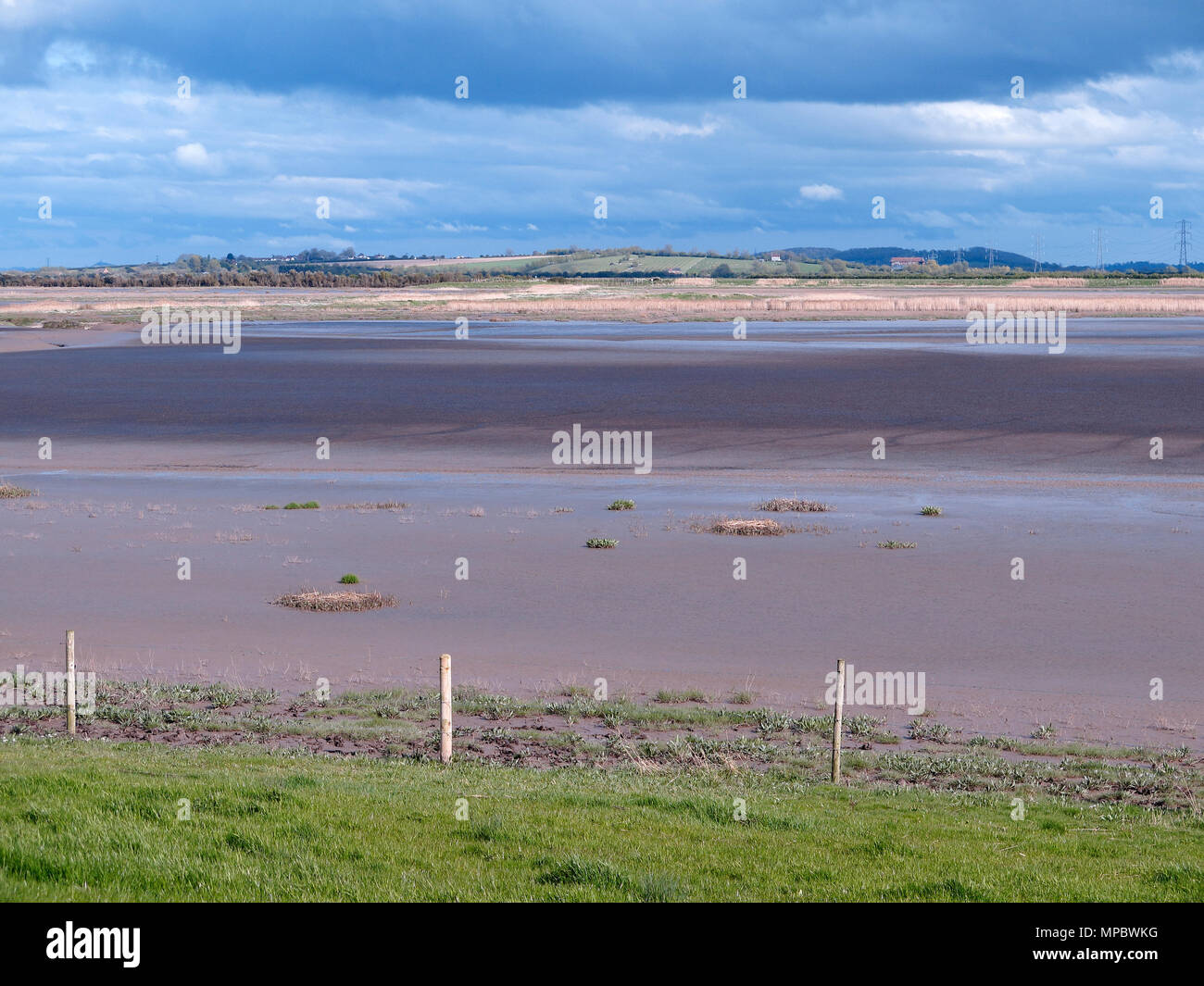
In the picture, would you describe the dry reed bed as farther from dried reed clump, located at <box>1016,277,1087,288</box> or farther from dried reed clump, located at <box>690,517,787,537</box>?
dried reed clump, located at <box>690,517,787,537</box>

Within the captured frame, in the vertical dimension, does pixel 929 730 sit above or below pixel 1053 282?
below

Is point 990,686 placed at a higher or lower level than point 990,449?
lower

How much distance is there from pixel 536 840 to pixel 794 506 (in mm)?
18101

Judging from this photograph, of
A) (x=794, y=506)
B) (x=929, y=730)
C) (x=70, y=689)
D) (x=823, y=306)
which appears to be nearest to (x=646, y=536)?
(x=794, y=506)

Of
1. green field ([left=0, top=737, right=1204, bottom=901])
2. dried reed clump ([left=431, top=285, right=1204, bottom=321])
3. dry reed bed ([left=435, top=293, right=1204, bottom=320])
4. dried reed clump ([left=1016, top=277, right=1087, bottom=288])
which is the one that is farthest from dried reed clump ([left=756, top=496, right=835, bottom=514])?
dried reed clump ([left=1016, top=277, right=1087, bottom=288])

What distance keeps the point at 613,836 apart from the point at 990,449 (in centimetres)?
2859

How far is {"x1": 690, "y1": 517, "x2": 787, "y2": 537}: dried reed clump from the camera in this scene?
23312 mm

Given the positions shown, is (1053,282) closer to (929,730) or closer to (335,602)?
(335,602)

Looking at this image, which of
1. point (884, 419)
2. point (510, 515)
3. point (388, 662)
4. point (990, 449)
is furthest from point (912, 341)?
point (388, 662)

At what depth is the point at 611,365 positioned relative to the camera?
54.0m

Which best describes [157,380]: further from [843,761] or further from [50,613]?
[843,761]

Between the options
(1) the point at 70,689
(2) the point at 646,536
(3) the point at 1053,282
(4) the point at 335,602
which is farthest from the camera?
(3) the point at 1053,282

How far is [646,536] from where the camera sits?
2328 centimetres

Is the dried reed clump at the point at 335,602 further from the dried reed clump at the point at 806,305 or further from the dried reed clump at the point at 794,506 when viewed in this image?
the dried reed clump at the point at 806,305
